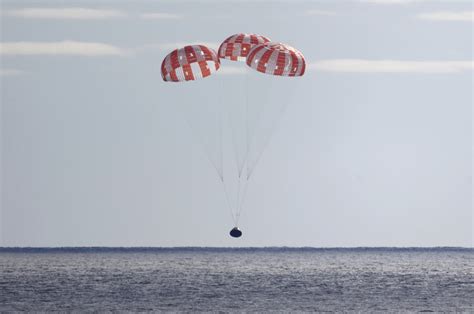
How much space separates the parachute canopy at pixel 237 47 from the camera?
166ft

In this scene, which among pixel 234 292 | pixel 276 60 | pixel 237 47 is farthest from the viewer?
pixel 234 292

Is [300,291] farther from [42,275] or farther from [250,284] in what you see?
[42,275]

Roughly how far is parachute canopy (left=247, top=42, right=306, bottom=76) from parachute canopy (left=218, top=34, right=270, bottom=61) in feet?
3.59

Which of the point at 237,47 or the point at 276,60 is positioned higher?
the point at 237,47

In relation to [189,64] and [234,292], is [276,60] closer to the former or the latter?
Result: [189,64]

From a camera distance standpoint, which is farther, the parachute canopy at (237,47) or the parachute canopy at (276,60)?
the parachute canopy at (237,47)

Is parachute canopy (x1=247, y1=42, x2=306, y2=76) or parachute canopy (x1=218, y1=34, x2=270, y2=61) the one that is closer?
A: parachute canopy (x1=247, y1=42, x2=306, y2=76)

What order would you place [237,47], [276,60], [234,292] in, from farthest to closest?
1. [234,292]
2. [237,47]
3. [276,60]

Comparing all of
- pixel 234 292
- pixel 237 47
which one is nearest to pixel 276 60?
pixel 237 47

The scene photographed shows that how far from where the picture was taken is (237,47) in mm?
50844

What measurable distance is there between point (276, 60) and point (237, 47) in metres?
2.44

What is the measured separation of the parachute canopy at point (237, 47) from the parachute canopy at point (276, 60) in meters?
1.10

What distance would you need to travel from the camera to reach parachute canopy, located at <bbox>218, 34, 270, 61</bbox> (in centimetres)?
5072

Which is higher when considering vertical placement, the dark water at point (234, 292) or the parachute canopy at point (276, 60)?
the parachute canopy at point (276, 60)
